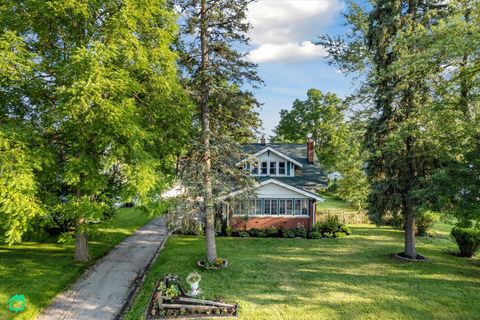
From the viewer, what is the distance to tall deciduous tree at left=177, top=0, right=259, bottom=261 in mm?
15719

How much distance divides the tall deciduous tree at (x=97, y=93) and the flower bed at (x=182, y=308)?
172 inches

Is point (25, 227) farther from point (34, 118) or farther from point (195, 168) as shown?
point (195, 168)

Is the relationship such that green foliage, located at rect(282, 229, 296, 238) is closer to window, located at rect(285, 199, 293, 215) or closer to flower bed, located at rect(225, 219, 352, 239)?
flower bed, located at rect(225, 219, 352, 239)

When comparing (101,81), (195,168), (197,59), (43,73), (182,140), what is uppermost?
(197,59)

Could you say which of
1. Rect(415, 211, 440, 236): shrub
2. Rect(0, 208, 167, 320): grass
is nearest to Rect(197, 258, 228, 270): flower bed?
Rect(0, 208, 167, 320): grass

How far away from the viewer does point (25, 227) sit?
12102 millimetres

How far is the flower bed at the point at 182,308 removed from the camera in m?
10.9

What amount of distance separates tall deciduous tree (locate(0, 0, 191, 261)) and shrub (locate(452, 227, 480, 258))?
1750 centimetres

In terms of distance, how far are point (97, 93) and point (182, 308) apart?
8.54 meters

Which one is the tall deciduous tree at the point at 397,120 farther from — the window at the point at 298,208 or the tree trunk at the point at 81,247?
the tree trunk at the point at 81,247

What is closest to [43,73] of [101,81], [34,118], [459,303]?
[34,118]

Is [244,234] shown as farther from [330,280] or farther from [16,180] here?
[16,180]

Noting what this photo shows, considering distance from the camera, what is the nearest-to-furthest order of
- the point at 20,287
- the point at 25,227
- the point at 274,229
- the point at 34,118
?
Result: the point at 25,227, the point at 20,287, the point at 34,118, the point at 274,229

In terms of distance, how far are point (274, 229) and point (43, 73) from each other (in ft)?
59.5
